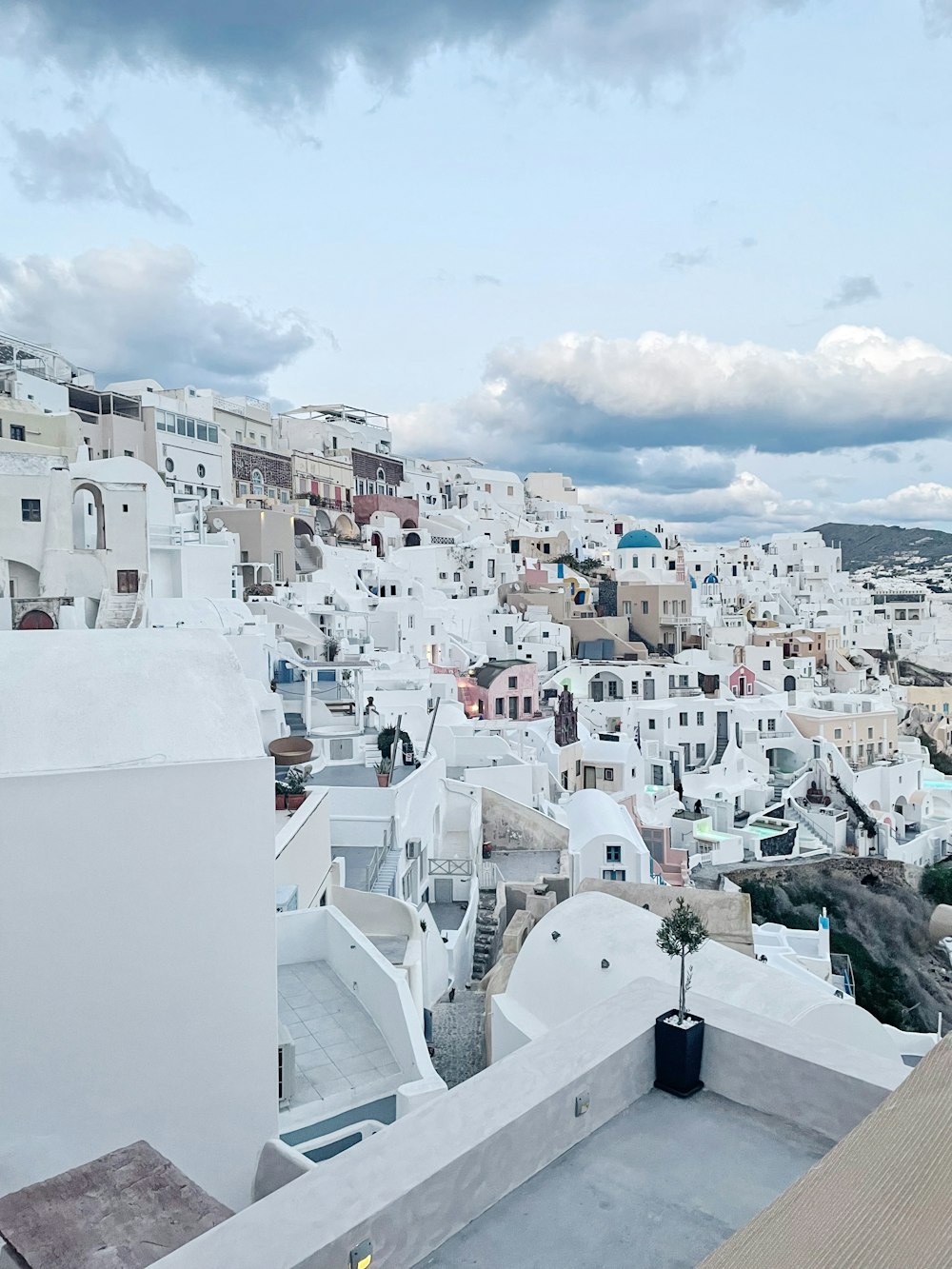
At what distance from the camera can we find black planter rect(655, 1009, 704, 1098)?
131 inches

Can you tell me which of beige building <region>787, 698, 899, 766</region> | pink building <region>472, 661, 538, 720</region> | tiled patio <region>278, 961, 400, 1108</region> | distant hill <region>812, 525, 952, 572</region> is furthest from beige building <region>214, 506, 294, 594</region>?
distant hill <region>812, 525, 952, 572</region>

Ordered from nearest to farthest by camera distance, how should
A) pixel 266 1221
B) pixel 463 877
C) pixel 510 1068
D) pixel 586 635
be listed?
pixel 266 1221 → pixel 510 1068 → pixel 463 877 → pixel 586 635

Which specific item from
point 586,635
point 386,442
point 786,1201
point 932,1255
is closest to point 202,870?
point 786,1201

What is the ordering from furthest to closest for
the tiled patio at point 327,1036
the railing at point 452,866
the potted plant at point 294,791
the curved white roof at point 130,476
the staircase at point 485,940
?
the curved white roof at point 130,476, the railing at point 452,866, the staircase at point 485,940, the potted plant at point 294,791, the tiled patio at point 327,1036

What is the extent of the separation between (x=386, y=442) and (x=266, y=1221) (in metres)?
54.2

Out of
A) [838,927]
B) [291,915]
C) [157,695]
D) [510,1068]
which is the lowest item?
[838,927]

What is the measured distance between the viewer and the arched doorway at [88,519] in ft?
68.4

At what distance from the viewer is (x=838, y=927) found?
2588 cm

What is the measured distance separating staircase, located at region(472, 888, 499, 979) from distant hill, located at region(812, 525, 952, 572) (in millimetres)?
137464

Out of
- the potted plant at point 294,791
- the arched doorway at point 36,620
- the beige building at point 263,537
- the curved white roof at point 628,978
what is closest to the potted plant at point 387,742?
the potted plant at point 294,791

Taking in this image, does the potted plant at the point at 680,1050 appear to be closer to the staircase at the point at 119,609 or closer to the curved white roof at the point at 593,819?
the curved white roof at the point at 593,819

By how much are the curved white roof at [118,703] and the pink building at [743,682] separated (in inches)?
1328

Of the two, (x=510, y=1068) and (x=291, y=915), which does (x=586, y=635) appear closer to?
(x=291, y=915)

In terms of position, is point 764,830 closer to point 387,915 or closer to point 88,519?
point 387,915
